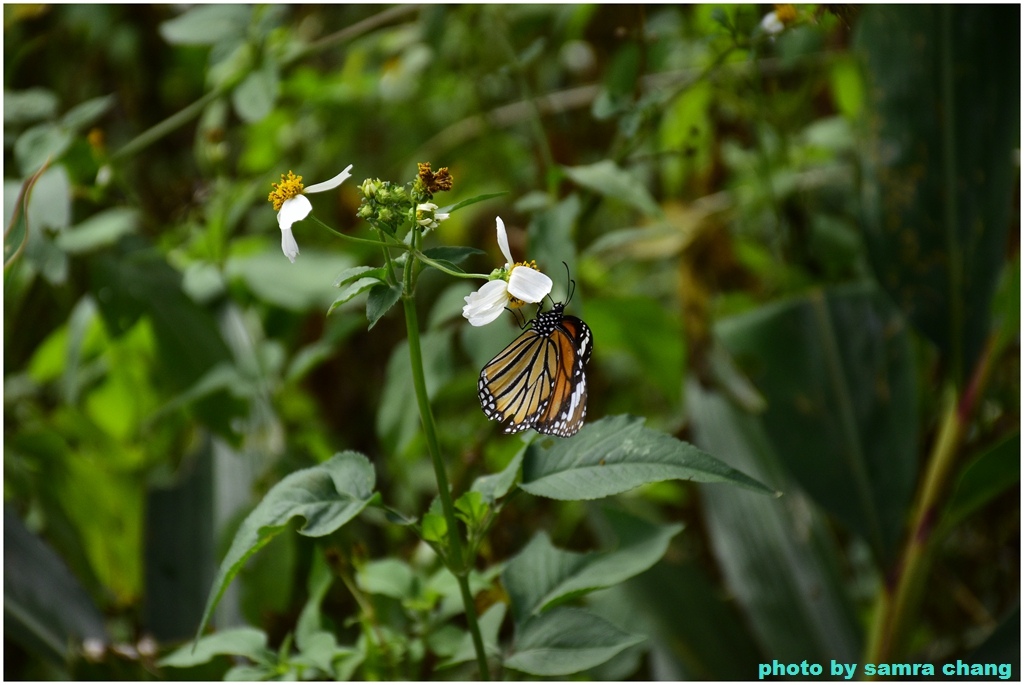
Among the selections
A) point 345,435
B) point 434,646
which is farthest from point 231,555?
point 345,435

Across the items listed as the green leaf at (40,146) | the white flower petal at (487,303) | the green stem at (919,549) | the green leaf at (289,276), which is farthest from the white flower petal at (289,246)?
the green stem at (919,549)

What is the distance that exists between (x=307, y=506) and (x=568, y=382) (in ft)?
0.65

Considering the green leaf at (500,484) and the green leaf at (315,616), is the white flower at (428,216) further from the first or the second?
the green leaf at (315,616)

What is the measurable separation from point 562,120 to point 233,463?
2.64 feet

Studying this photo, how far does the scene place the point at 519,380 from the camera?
0.61 m

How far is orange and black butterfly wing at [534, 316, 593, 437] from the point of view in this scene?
22.1 inches

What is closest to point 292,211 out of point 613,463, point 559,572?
point 613,463

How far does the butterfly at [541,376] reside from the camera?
0.57m

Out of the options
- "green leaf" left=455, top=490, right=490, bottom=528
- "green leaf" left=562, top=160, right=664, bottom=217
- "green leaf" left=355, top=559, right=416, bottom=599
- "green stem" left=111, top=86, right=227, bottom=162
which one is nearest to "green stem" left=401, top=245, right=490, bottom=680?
"green leaf" left=455, top=490, right=490, bottom=528

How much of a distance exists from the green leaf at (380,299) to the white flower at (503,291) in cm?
4

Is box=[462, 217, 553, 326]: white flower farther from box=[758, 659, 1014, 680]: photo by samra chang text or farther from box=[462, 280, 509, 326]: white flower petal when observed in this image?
box=[758, 659, 1014, 680]: photo by samra chang text

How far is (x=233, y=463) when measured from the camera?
1192 mm

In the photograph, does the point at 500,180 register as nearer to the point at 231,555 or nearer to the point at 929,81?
the point at 929,81

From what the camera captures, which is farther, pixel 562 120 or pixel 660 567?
pixel 562 120
